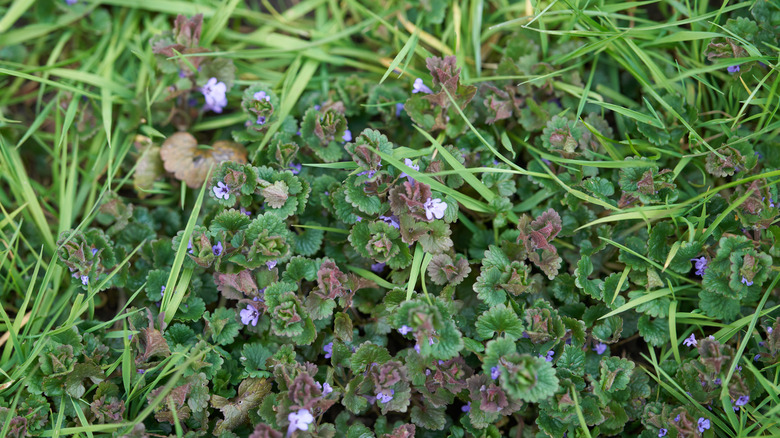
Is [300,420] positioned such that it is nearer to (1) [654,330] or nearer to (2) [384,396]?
(2) [384,396]

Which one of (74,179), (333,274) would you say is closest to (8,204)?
(74,179)

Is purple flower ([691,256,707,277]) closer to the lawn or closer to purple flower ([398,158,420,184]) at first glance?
the lawn

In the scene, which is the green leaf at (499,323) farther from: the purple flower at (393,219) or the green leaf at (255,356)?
the green leaf at (255,356)

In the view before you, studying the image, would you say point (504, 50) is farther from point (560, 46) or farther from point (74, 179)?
point (74, 179)

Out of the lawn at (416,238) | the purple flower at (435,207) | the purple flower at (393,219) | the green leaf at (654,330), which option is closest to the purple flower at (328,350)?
the lawn at (416,238)

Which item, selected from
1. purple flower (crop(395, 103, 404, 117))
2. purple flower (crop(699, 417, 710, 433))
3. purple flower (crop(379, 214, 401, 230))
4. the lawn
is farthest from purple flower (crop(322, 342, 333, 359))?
purple flower (crop(699, 417, 710, 433))

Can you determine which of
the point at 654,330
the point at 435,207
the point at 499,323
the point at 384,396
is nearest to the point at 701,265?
the point at 654,330
